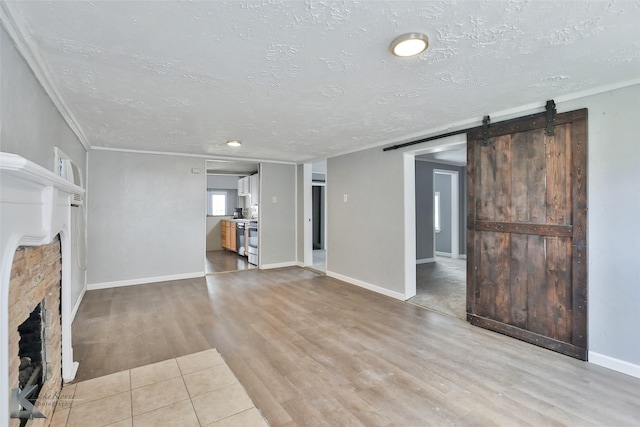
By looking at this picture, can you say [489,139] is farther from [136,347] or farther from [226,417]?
[136,347]

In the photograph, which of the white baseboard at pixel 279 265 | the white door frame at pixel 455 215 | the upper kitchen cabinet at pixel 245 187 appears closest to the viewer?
the white baseboard at pixel 279 265

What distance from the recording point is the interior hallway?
3.64 meters

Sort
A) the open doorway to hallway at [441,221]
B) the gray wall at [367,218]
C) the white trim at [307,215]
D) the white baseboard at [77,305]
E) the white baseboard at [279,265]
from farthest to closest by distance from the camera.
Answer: the white trim at [307,215]
the white baseboard at [279,265]
the open doorway to hallway at [441,221]
the gray wall at [367,218]
the white baseboard at [77,305]

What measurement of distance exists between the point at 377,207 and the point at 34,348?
370 cm

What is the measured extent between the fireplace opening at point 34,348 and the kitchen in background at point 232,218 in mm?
3865

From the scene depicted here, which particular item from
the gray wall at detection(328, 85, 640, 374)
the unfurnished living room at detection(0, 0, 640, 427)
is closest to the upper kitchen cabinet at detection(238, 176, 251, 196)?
the unfurnished living room at detection(0, 0, 640, 427)

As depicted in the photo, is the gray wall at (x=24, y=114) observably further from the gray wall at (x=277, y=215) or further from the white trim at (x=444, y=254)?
the white trim at (x=444, y=254)

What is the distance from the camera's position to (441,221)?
303 inches

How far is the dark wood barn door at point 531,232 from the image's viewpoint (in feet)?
7.98

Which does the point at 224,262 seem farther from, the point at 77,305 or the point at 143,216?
the point at 77,305

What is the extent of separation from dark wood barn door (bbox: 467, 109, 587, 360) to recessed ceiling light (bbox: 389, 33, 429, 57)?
5.39ft

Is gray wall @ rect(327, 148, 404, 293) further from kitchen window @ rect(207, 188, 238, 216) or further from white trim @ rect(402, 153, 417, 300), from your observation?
kitchen window @ rect(207, 188, 238, 216)

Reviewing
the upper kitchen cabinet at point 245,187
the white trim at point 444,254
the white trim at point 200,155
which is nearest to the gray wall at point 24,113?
the white trim at point 200,155

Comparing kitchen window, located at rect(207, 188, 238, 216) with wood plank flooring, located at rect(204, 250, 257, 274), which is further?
kitchen window, located at rect(207, 188, 238, 216)
